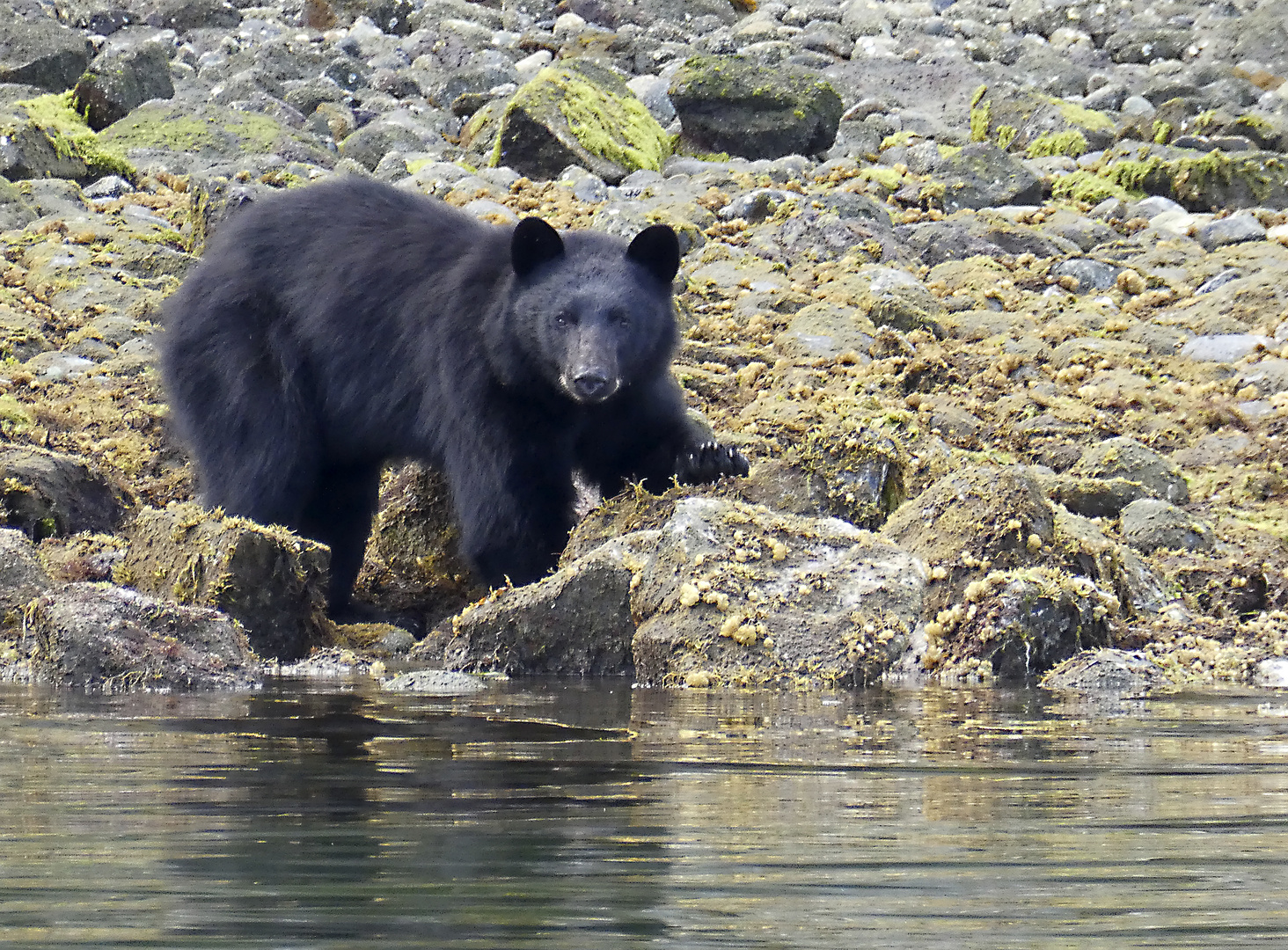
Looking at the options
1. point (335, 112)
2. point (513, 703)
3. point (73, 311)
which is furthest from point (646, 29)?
point (513, 703)

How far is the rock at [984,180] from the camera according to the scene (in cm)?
1592

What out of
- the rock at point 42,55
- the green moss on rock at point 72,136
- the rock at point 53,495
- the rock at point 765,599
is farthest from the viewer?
the rock at point 42,55

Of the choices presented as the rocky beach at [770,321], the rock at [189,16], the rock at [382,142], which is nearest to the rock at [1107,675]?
the rocky beach at [770,321]

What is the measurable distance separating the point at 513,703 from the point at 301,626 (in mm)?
1987

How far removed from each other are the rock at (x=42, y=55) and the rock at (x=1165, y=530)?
14449mm

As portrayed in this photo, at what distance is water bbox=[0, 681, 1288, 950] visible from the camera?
228 cm

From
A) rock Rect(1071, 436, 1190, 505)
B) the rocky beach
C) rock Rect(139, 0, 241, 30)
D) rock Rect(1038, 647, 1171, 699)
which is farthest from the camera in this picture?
rock Rect(139, 0, 241, 30)

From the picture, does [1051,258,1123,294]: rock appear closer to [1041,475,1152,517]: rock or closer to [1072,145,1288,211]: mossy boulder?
[1072,145,1288,211]: mossy boulder

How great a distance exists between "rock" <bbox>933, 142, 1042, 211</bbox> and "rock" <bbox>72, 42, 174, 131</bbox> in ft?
27.6

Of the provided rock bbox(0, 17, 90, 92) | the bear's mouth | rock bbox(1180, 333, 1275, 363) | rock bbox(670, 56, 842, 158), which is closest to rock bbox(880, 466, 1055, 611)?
the bear's mouth

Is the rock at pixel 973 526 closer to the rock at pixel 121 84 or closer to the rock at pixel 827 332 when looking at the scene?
the rock at pixel 827 332

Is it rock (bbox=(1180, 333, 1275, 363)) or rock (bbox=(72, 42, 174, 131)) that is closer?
rock (bbox=(1180, 333, 1275, 363))

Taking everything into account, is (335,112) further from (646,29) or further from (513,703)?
(513,703)

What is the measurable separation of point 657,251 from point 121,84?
12610 mm
